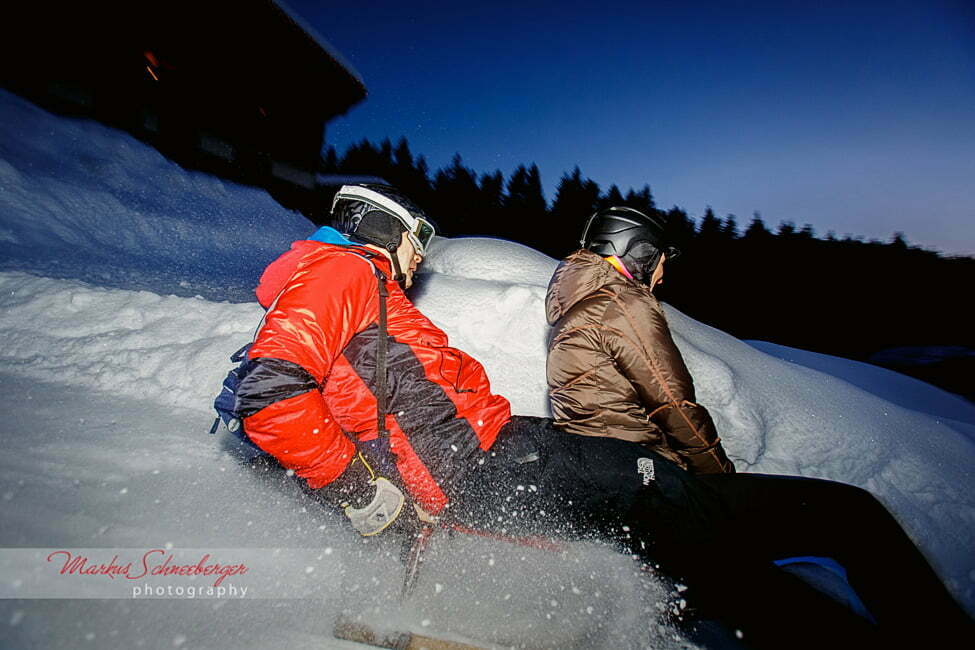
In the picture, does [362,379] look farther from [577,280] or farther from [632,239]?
[632,239]

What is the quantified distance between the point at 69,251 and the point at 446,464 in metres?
5.67

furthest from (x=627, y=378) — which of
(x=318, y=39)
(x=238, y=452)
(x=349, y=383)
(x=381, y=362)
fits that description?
(x=318, y=39)

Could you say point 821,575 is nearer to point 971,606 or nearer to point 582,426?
point 971,606

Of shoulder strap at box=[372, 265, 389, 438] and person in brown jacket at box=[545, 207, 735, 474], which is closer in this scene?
shoulder strap at box=[372, 265, 389, 438]

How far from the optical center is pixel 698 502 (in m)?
1.52

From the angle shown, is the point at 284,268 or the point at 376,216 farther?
the point at 376,216

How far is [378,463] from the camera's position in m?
1.66

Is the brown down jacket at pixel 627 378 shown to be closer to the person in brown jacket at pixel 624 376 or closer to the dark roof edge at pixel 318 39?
the person in brown jacket at pixel 624 376

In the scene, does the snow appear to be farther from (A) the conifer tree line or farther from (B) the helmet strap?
(A) the conifer tree line

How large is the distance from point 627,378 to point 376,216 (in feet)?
4.49

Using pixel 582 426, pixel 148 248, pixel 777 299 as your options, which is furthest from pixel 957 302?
pixel 148 248

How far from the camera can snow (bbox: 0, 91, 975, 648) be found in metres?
1.43
